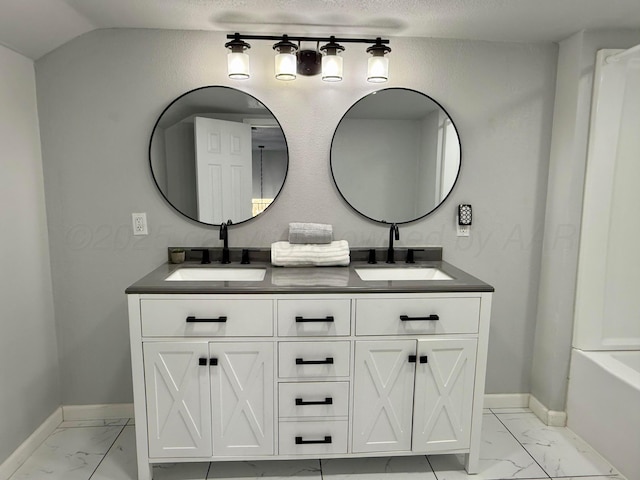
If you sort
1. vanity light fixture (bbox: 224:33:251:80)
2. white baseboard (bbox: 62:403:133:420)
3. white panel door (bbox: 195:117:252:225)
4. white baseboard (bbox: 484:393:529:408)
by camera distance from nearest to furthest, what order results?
vanity light fixture (bbox: 224:33:251:80) → white panel door (bbox: 195:117:252:225) → white baseboard (bbox: 62:403:133:420) → white baseboard (bbox: 484:393:529:408)

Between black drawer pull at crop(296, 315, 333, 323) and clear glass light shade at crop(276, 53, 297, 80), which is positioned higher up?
clear glass light shade at crop(276, 53, 297, 80)

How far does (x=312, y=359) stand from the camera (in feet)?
6.09

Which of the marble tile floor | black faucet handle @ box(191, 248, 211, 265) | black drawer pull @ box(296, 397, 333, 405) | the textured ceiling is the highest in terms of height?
the textured ceiling

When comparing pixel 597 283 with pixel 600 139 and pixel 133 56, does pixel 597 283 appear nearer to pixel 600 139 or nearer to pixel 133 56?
pixel 600 139

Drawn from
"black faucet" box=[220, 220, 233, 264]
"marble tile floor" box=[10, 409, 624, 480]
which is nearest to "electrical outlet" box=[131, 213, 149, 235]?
"black faucet" box=[220, 220, 233, 264]

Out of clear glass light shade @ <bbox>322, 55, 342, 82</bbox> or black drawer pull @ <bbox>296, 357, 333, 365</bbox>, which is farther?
clear glass light shade @ <bbox>322, 55, 342, 82</bbox>

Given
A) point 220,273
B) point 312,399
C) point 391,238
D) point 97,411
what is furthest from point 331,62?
point 97,411

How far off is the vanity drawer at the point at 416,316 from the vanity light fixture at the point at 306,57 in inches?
44.5

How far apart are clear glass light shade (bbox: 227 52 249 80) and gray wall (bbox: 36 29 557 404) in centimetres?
16

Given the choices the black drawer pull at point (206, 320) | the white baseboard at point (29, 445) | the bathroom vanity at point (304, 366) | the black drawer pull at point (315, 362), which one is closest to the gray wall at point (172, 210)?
the white baseboard at point (29, 445)

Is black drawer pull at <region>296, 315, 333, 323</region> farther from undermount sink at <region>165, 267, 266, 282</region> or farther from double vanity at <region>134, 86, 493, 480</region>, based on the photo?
undermount sink at <region>165, 267, 266, 282</region>

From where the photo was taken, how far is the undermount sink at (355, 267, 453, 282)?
2.26m

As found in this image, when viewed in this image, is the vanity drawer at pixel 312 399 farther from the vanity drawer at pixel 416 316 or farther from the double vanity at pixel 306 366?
the vanity drawer at pixel 416 316

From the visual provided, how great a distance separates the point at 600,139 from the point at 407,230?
3.50ft
